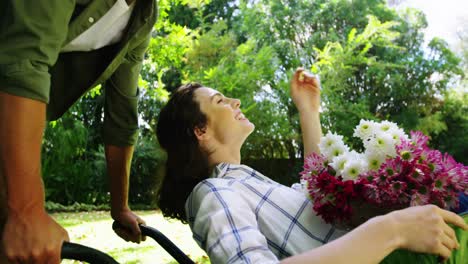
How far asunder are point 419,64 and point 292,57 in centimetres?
232

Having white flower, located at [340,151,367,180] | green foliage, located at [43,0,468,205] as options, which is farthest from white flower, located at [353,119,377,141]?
green foliage, located at [43,0,468,205]

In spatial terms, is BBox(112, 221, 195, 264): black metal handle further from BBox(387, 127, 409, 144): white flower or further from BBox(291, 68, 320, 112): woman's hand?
BBox(291, 68, 320, 112): woman's hand

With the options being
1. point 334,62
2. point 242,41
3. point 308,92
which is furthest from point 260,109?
point 308,92

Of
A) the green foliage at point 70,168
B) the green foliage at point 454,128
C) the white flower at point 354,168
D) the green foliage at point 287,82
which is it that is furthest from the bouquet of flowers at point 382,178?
the green foliage at point 454,128

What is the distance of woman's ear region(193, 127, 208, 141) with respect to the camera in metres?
1.84

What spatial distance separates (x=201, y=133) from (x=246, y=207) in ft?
1.79

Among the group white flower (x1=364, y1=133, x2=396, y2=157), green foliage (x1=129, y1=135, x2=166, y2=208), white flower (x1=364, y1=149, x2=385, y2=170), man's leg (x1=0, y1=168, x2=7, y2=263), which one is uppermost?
white flower (x1=364, y1=133, x2=396, y2=157)

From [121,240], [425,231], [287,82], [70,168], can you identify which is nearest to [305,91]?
[425,231]

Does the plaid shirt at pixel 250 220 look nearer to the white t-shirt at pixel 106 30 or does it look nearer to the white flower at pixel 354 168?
the white flower at pixel 354 168

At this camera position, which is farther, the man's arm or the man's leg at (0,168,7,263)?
the man's arm

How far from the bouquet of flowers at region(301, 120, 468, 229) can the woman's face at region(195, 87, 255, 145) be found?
499 mm

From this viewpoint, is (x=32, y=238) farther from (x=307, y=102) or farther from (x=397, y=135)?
(x=307, y=102)

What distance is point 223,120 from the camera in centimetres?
186

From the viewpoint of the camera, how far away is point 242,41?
441 inches
